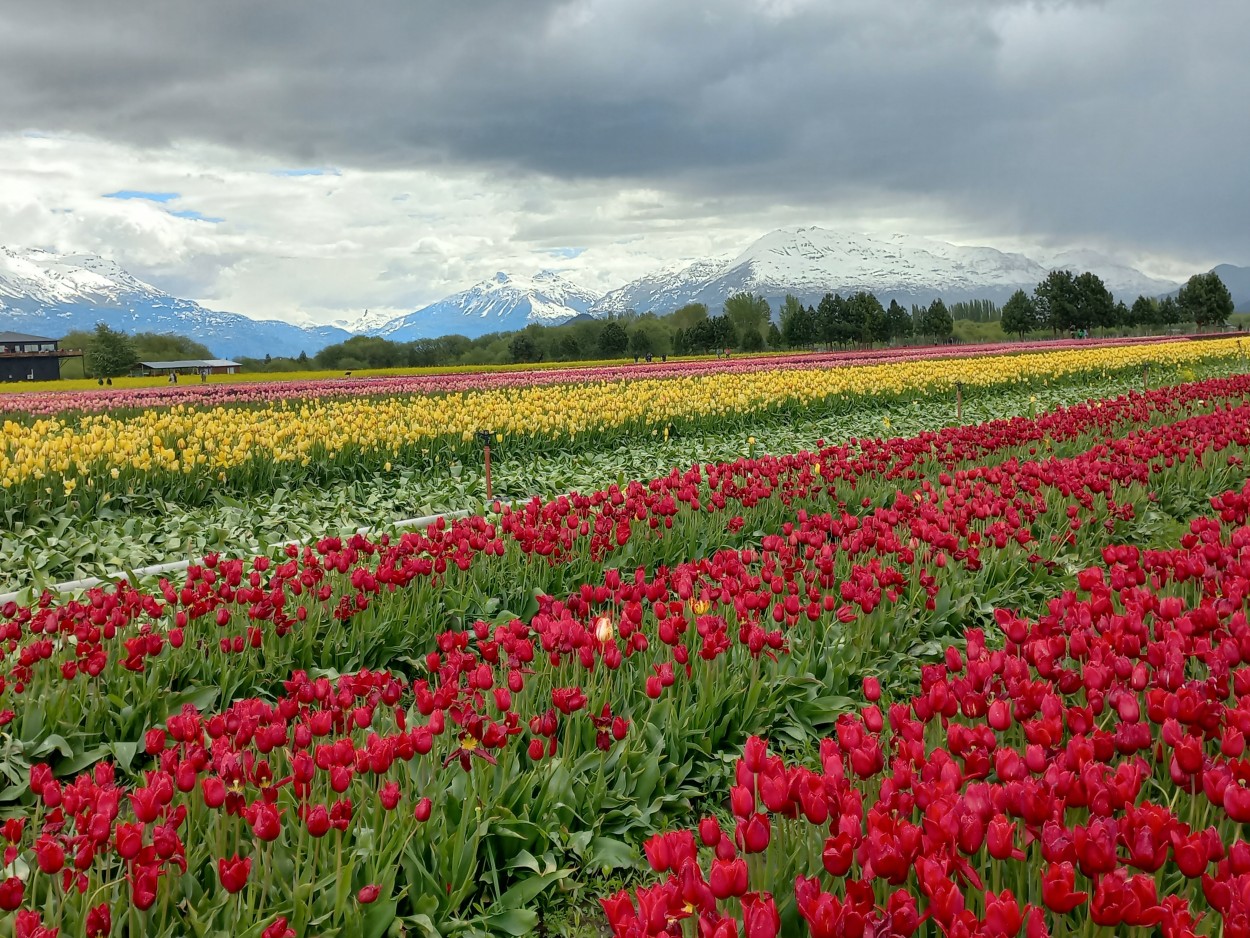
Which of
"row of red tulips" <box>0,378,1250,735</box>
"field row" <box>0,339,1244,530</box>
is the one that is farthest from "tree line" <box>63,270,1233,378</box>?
"row of red tulips" <box>0,378,1250,735</box>

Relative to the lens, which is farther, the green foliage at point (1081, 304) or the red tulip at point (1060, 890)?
the green foliage at point (1081, 304)

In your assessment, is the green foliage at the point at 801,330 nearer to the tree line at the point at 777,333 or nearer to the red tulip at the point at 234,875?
the tree line at the point at 777,333

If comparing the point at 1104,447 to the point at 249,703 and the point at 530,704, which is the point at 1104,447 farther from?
the point at 249,703

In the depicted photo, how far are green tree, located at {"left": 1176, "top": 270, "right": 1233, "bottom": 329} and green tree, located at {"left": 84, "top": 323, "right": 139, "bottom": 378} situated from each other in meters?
112

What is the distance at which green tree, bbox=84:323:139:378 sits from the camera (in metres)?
70.3

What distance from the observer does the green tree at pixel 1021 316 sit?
113 m

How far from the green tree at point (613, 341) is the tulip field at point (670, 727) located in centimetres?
8126

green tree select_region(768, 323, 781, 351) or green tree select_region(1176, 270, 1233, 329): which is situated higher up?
green tree select_region(1176, 270, 1233, 329)

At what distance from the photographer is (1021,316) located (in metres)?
114

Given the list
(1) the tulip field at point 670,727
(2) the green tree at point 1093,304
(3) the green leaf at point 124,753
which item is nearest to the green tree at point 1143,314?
(2) the green tree at point 1093,304

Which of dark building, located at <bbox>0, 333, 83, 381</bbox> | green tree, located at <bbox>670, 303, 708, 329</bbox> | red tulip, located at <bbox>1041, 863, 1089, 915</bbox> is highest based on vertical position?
green tree, located at <bbox>670, 303, 708, 329</bbox>

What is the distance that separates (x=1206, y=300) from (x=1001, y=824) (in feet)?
404

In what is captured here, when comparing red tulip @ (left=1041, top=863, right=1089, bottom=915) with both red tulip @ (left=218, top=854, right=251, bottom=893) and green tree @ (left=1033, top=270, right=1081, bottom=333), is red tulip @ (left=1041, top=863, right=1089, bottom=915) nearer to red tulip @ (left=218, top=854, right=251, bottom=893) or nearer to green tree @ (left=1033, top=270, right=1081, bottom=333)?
red tulip @ (left=218, top=854, right=251, bottom=893)

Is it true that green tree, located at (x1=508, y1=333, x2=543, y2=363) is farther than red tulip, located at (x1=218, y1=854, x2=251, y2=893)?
Yes
